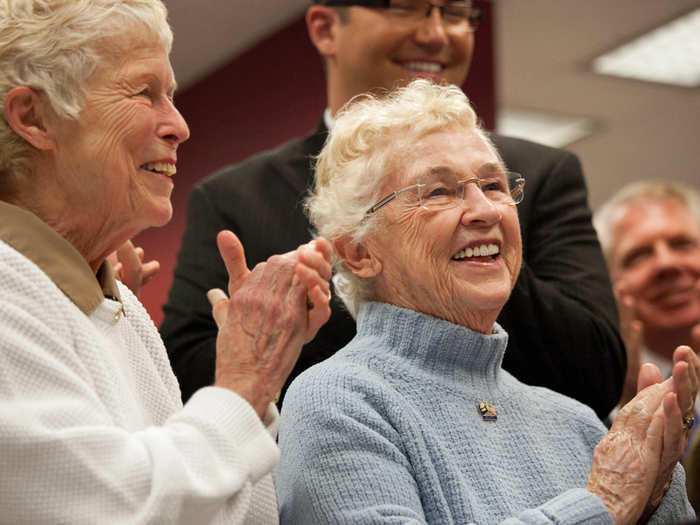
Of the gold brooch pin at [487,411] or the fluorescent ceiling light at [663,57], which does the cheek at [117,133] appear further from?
the fluorescent ceiling light at [663,57]

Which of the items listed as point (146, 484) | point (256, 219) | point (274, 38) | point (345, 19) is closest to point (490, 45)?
point (274, 38)

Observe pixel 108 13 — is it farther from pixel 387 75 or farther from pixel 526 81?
pixel 526 81

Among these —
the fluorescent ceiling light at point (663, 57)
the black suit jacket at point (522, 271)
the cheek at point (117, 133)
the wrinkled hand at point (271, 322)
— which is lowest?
the fluorescent ceiling light at point (663, 57)

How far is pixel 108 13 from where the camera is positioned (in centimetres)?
155

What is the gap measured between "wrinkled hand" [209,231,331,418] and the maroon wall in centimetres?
334

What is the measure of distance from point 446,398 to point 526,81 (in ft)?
16.0

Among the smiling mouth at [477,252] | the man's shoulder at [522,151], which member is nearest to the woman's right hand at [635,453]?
the smiling mouth at [477,252]

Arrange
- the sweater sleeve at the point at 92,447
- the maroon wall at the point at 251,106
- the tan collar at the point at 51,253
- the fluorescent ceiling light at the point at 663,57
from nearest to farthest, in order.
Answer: the sweater sleeve at the point at 92,447
the tan collar at the point at 51,253
the maroon wall at the point at 251,106
the fluorescent ceiling light at the point at 663,57

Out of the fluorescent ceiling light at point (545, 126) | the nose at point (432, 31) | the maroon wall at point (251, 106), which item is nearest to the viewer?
the nose at point (432, 31)

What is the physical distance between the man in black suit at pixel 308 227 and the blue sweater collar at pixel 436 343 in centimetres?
32

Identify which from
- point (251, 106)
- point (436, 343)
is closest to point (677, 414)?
point (436, 343)

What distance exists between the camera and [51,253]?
1.44 m

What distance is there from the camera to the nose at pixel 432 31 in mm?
2578

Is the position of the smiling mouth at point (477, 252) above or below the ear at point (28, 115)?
below
